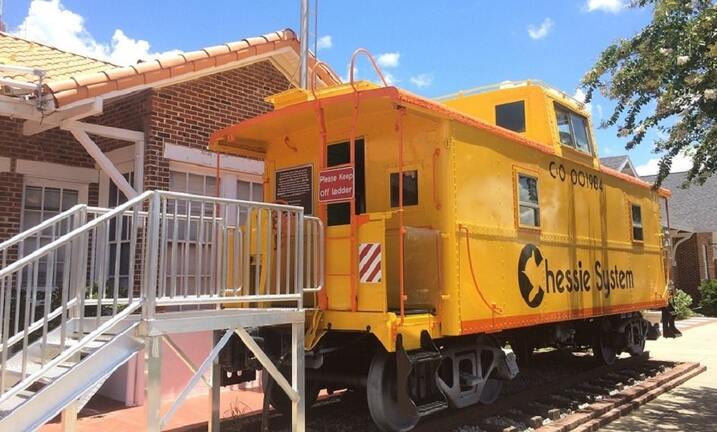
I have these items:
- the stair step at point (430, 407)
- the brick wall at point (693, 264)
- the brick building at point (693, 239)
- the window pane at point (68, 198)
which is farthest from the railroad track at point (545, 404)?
the brick wall at point (693, 264)

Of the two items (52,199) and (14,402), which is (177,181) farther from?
(14,402)

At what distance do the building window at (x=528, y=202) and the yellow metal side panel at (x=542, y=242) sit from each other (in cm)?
9

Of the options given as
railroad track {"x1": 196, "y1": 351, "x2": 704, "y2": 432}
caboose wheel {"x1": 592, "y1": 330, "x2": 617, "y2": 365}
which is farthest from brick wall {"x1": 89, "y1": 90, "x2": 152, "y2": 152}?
caboose wheel {"x1": 592, "y1": 330, "x2": 617, "y2": 365}

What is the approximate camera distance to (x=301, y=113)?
6070 mm

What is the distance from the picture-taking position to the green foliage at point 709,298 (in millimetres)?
22281

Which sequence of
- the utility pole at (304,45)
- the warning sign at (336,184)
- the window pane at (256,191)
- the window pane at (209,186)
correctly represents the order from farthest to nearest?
the window pane at (256,191)
the window pane at (209,186)
the utility pole at (304,45)
the warning sign at (336,184)

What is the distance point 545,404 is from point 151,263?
511 centimetres

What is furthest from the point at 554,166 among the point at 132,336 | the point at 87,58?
the point at 87,58

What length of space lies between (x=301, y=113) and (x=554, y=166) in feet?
10.9

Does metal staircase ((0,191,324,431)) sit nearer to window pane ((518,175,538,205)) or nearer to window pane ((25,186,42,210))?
window pane ((518,175,538,205))

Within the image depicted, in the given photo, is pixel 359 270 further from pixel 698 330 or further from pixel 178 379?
pixel 698 330

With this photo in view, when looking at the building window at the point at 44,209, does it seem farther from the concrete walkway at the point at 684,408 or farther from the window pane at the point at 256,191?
the concrete walkway at the point at 684,408

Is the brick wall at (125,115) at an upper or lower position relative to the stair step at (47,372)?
upper

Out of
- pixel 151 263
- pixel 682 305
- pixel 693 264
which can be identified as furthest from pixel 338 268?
pixel 693 264
